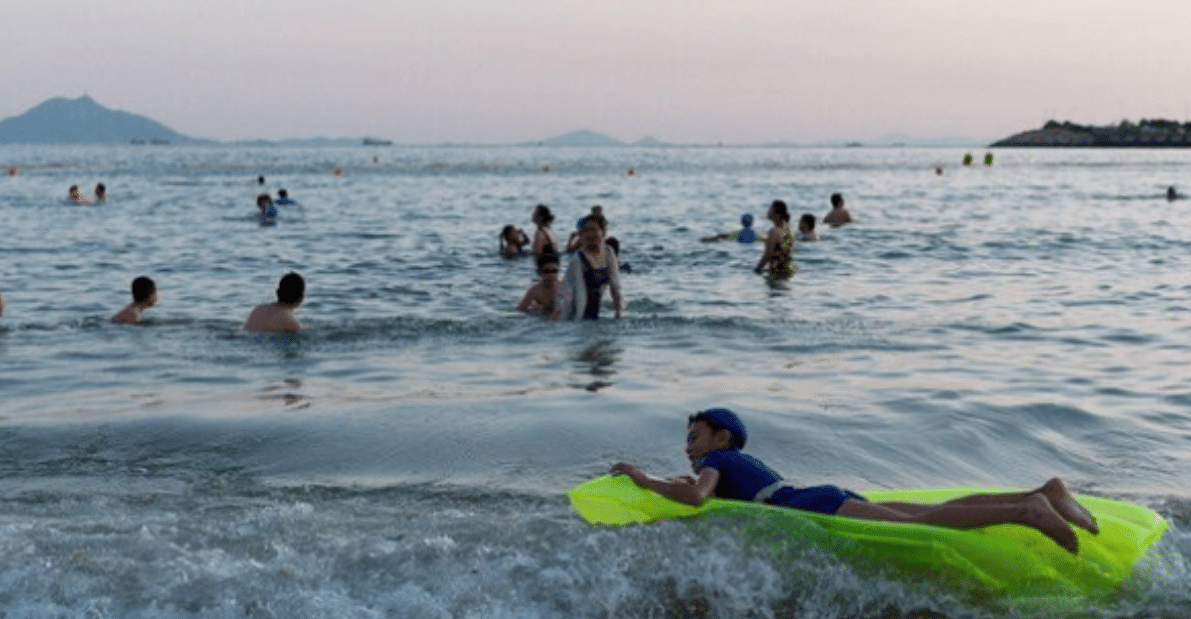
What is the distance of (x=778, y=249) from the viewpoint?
18.0 m

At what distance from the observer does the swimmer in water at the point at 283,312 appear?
1248 cm

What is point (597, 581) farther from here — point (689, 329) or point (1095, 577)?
point (689, 329)

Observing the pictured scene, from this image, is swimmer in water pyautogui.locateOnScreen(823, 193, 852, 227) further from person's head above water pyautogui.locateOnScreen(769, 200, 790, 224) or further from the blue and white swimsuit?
the blue and white swimsuit

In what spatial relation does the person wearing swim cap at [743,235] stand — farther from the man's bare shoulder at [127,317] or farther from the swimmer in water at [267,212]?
the man's bare shoulder at [127,317]

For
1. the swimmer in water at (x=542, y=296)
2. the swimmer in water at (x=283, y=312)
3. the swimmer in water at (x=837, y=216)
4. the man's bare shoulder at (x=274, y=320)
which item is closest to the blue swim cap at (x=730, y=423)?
the swimmer in water at (x=283, y=312)

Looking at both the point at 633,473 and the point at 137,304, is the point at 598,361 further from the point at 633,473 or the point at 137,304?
the point at 137,304

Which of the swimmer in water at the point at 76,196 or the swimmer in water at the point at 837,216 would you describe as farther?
the swimmer in water at the point at 76,196

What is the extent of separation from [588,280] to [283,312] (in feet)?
10.8

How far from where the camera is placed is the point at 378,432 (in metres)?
8.27

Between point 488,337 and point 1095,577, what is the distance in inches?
318

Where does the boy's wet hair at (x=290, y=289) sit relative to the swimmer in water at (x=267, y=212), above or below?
above

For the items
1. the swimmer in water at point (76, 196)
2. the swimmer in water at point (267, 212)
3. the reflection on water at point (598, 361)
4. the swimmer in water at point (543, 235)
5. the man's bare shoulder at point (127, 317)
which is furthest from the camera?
the swimmer in water at point (76, 196)

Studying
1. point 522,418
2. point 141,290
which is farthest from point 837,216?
point 522,418

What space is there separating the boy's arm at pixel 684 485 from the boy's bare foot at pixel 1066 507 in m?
1.54
